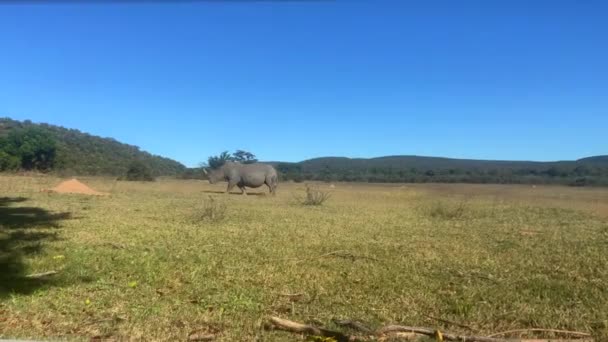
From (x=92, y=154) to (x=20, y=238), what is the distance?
46877 millimetres

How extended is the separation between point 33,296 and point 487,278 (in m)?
5.06

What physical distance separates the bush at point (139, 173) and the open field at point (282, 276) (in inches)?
1002

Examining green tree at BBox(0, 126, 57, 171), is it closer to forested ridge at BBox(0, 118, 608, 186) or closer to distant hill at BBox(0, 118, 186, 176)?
forested ridge at BBox(0, 118, 608, 186)

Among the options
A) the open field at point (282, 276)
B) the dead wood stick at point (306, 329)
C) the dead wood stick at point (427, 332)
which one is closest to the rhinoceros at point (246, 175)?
the open field at point (282, 276)

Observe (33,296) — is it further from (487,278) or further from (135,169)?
(135,169)

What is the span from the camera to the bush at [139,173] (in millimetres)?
36125

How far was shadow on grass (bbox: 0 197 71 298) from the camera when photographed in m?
5.83

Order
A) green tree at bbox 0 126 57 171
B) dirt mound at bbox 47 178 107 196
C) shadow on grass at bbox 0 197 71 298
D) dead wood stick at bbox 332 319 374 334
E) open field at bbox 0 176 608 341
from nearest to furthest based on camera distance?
1. dead wood stick at bbox 332 319 374 334
2. open field at bbox 0 176 608 341
3. shadow on grass at bbox 0 197 71 298
4. dirt mound at bbox 47 178 107 196
5. green tree at bbox 0 126 57 171

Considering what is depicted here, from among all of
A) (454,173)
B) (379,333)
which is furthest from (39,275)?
(454,173)

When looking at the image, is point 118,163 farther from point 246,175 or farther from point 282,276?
point 282,276

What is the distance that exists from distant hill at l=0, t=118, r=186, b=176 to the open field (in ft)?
101

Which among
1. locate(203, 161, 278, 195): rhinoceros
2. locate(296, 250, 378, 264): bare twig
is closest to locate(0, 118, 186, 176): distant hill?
locate(203, 161, 278, 195): rhinoceros

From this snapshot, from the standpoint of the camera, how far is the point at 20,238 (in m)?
8.50

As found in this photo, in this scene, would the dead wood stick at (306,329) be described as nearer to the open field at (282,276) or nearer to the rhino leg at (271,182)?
the open field at (282,276)
